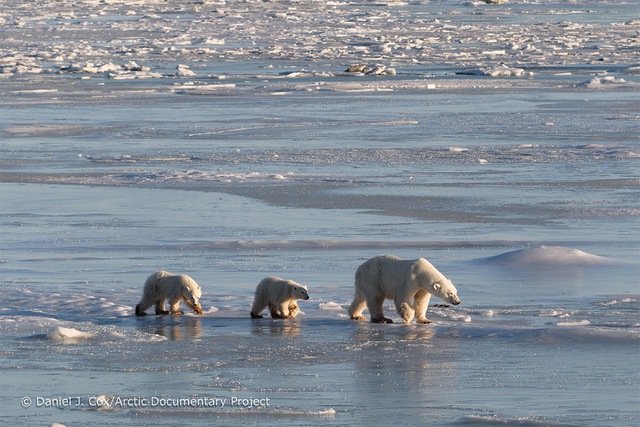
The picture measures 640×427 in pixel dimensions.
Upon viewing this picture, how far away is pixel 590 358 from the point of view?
285 inches

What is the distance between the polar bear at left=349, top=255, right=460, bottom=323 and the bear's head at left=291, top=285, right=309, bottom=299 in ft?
0.96

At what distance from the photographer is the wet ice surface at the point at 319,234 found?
257 inches

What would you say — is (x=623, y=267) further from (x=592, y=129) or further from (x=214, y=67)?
(x=214, y=67)

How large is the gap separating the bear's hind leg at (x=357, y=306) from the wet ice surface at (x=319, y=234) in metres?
0.20

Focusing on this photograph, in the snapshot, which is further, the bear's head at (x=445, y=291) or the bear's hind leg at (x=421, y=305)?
the bear's hind leg at (x=421, y=305)

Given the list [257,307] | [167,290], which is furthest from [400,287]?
[167,290]

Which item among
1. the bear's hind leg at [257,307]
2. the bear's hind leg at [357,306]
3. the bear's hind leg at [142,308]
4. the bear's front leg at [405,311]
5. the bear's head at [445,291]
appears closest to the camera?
the bear's head at [445,291]

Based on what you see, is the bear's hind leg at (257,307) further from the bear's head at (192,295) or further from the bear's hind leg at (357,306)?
the bear's hind leg at (357,306)

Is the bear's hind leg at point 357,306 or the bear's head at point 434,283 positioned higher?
the bear's head at point 434,283

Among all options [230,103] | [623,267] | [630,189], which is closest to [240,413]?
[623,267]

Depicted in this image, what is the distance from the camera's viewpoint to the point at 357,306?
8609 millimetres

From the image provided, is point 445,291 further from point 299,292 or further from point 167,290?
point 167,290

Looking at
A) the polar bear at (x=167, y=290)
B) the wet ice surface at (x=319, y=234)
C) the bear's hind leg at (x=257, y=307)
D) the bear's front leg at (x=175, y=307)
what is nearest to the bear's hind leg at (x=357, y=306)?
the wet ice surface at (x=319, y=234)

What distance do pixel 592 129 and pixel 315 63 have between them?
13905mm
